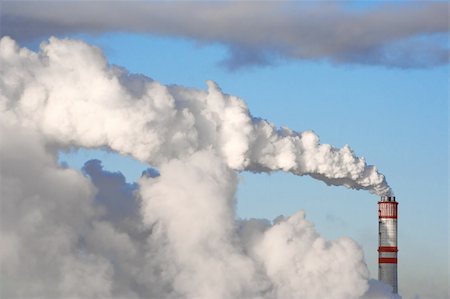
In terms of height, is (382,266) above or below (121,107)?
below

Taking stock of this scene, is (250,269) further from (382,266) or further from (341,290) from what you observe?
(382,266)

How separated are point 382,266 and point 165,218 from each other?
100ft

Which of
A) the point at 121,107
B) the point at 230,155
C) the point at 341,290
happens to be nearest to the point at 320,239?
the point at 341,290

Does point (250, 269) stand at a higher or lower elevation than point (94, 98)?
lower

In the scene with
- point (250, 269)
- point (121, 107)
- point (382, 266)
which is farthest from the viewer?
point (382, 266)

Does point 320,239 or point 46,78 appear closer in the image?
point 46,78

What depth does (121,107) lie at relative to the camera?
12988 cm

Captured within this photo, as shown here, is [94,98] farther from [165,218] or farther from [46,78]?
[165,218]

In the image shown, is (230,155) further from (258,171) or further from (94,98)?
(94,98)

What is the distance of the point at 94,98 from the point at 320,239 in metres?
29.9

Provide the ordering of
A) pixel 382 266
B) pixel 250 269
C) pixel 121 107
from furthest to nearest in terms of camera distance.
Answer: pixel 382 266 → pixel 250 269 → pixel 121 107

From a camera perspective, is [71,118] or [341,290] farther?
[341,290]

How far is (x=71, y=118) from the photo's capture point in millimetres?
130375

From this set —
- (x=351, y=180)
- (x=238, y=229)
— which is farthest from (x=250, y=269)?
(x=351, y=180)
